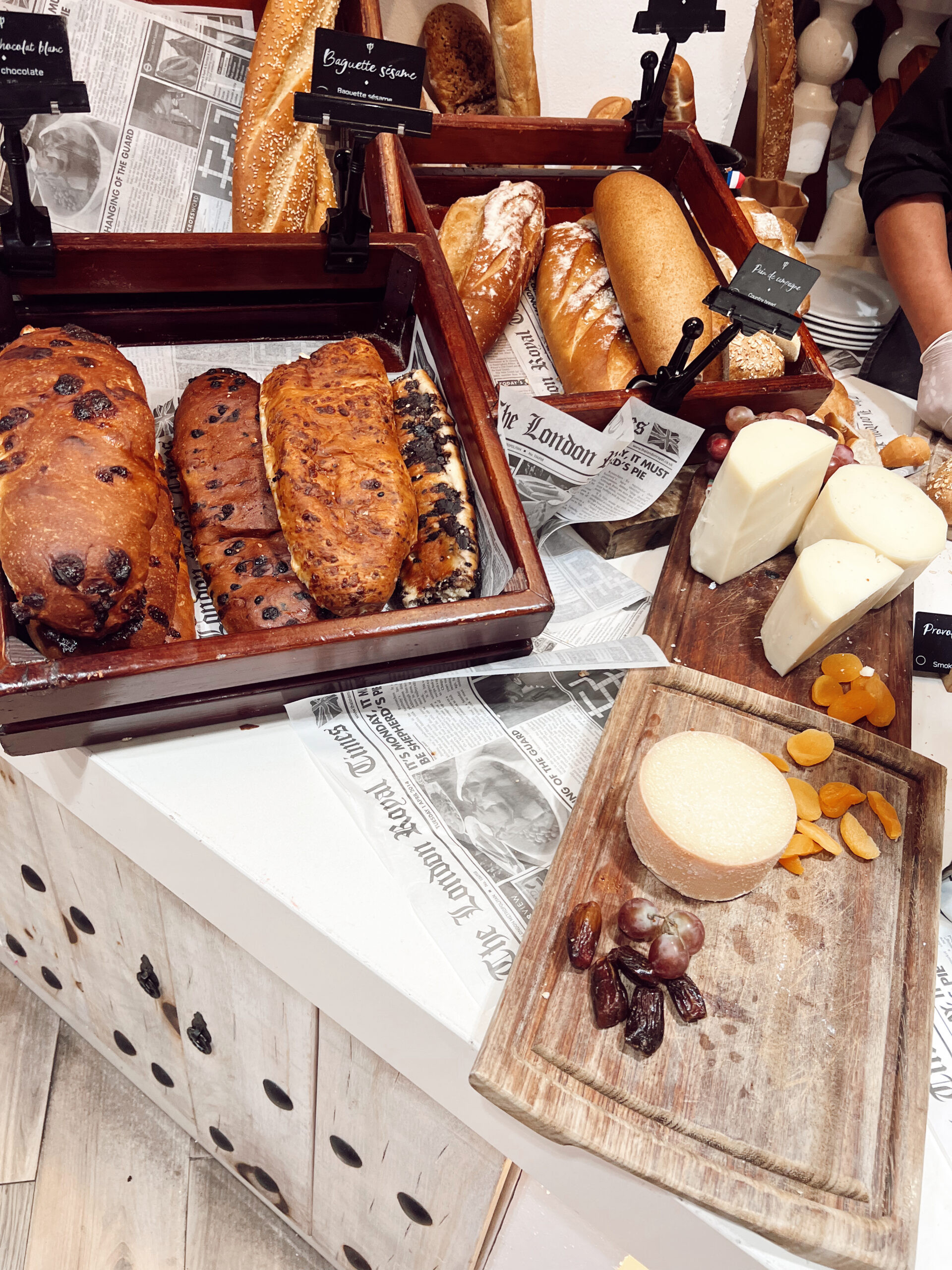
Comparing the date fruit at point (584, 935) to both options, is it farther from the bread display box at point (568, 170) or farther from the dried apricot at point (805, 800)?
the bread display box at point (568, 170)

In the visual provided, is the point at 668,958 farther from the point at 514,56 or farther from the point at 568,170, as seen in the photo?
the point at 514,56

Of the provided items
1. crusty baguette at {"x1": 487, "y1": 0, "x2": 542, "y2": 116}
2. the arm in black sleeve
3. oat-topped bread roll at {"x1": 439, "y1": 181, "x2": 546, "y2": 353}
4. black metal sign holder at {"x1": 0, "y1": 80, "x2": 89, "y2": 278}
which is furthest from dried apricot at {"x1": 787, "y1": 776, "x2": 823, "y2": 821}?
the arm in black sleeve

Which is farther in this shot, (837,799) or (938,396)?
(938,396)

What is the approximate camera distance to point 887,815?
1097 mm

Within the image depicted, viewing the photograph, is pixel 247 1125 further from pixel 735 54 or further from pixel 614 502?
pixel 735 54

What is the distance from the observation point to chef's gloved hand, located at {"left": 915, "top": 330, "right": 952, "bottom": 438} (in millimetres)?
1853

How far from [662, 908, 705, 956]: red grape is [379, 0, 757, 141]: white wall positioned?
2.15m

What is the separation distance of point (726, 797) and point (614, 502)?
1.89 feet

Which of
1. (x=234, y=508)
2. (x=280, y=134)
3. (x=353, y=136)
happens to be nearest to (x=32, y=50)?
(x=353, y=136)

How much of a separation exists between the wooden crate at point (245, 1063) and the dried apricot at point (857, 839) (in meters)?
0.59

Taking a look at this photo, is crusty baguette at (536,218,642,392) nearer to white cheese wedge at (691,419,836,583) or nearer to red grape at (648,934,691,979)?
white cheese wedge at (691,419,836,583)

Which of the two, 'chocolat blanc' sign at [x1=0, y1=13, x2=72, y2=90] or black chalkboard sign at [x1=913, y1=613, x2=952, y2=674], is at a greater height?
'chocolat blanc' sign at [x1=0, y1=13, x2=72, y2=90]

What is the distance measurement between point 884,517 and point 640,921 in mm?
713

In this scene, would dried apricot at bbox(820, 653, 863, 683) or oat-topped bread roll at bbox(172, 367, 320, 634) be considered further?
dried apricot at bbox(820, 653, 863, 683)
